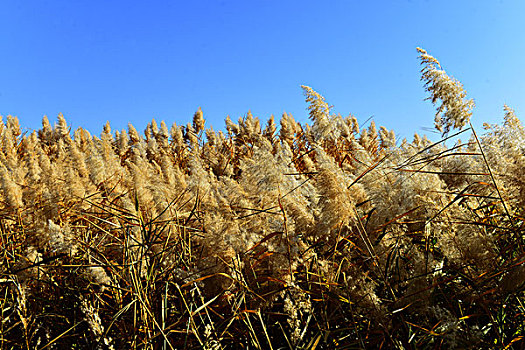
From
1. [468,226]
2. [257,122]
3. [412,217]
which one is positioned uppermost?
[257,122]

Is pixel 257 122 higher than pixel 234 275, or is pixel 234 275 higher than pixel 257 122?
pixel 257 122

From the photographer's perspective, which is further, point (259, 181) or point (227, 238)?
point (259, 181)

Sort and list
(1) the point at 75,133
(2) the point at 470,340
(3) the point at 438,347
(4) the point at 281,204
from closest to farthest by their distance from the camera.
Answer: (2) the point at 470,340 → (3) the point at 438,347 → (4) the point at 281,204 → (1) the point at 75,133

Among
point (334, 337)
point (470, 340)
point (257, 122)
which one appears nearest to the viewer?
point (470, 340)

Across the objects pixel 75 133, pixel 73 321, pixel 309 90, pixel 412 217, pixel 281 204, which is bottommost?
pixel 412 217

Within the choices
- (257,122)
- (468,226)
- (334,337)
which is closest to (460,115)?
(468,226)

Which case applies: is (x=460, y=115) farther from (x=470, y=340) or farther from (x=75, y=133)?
(x=75, y=133)

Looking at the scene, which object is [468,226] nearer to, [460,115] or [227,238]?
[460,115]

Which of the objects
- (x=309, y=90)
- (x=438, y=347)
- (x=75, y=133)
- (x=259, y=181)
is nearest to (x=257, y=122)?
(x=75, y=133)

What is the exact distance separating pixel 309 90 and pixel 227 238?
1146 millimetres

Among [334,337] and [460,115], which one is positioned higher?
[460,115]

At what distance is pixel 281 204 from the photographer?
178 centimetres

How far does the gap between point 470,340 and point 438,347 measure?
26cm

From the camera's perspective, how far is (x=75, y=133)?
29.4 ft
